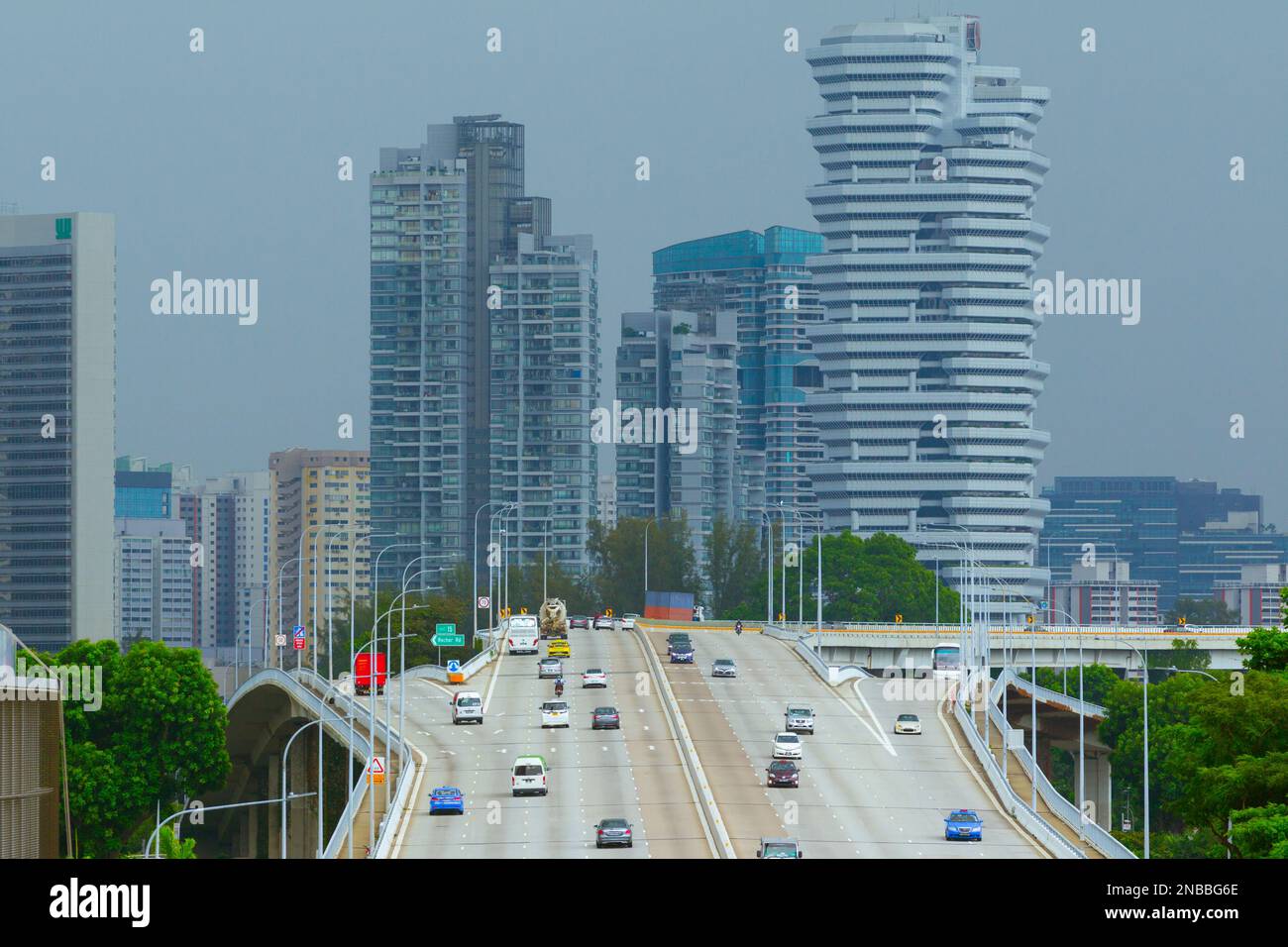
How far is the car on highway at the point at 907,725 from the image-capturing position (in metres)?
85.6

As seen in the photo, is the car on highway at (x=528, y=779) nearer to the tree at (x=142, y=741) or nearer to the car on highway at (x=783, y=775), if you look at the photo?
the car on highway at (x=783, y=775)

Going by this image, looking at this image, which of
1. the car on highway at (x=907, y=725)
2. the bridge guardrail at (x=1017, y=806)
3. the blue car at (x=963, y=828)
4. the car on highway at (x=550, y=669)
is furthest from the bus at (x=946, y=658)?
the blue car at (x=963, y=828)

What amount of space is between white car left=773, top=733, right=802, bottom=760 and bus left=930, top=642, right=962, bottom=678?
37947 millimetres

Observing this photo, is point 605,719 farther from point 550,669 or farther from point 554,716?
point 550,669

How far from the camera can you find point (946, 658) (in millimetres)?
130000

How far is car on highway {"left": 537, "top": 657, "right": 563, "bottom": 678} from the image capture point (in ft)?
348

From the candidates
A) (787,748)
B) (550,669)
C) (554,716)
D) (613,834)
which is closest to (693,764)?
(787,748)

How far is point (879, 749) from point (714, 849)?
85.8ft

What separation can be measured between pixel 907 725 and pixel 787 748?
1232 centimetres

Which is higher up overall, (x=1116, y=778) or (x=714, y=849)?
(x=714, y=849)

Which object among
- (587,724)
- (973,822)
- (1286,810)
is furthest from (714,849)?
(587,724)

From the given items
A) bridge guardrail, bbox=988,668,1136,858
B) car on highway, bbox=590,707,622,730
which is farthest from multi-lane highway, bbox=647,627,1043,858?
car on highway, bbox=590,707,622,730
